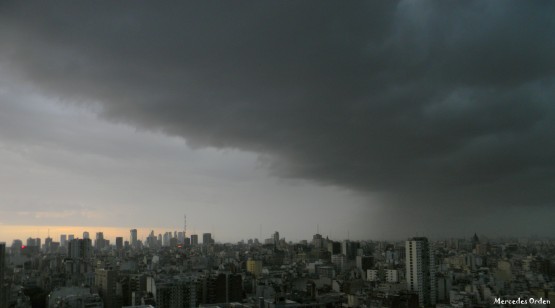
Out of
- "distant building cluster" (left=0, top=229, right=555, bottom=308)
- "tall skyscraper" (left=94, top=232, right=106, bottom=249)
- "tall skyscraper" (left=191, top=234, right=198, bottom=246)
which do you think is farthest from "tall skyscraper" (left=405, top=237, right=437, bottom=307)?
"tall skyscraper" (left=94, top=232, right=106, bottom=249)

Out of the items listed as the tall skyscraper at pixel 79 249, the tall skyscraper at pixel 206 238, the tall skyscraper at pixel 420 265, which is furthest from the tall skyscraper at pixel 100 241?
the tall skyscraper at pixel 420 265

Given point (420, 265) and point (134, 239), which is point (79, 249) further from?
point (420, 265)

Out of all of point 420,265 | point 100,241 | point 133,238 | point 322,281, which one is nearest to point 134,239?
point 133,238

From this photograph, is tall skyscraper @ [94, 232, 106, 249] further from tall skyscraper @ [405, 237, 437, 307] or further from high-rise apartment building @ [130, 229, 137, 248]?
tall skyscraper @ [405, 237, 437, 307]

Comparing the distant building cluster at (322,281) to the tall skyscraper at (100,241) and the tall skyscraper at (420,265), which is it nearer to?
the tall skyscraper at (420,265)

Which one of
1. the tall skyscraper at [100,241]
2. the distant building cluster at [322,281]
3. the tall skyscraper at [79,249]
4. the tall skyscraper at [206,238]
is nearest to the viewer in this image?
the distant building cluster at [322,281]

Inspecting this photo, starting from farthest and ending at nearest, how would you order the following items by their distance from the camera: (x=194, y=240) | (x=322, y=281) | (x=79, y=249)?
(x=194, y=240) → (x=79, y=249) → (x=322, y=281)

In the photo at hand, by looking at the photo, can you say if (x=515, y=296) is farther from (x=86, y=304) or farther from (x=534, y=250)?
(x=86, y=304)
